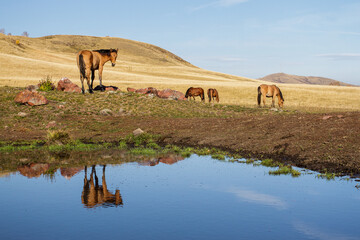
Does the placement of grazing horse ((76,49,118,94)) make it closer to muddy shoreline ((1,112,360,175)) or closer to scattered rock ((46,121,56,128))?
muddy shoreline ((1,112,360,175))

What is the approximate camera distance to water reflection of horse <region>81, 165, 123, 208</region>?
37.9 ft

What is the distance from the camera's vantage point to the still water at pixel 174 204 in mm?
9258

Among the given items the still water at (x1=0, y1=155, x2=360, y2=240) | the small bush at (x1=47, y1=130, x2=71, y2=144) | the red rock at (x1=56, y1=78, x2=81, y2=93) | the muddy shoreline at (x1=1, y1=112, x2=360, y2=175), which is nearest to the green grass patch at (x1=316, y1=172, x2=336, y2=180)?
the still water at (x1=0, y1=155, x2=360, y2=240)

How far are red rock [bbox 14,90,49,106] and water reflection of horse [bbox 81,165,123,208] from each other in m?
20.0

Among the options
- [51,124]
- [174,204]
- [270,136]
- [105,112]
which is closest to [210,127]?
[270,136]

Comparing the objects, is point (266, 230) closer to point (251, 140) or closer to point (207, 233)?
point (207, 233)

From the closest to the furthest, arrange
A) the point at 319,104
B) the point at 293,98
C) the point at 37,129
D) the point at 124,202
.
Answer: the point at 124,202
the point at 37,129
the point at 319,104
the point at 293,98

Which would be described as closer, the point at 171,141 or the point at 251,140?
the point at 251,140

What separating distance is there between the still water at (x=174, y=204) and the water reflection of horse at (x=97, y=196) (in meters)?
0.03

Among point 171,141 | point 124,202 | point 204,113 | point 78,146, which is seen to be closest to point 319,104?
point 204,113

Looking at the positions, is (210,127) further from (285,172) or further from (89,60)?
(89,60)

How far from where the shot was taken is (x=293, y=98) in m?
59.4

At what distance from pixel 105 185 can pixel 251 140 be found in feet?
31.9

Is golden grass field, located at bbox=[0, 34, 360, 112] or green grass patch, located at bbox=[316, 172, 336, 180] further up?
golden grass field, located at bbox=[0, 34, 360, 112]
